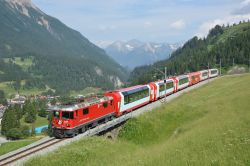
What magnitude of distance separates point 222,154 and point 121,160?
8318mm

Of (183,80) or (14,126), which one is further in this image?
(14,126)

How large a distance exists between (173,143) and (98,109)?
16855 mm

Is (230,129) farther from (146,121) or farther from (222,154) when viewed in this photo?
(146,121)

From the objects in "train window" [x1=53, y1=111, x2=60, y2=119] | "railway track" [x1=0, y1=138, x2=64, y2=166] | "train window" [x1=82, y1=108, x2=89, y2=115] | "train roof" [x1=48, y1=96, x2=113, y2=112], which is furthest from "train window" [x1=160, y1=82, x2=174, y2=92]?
"railway track" [x1=0, y1=138, x2=64, y2=166]

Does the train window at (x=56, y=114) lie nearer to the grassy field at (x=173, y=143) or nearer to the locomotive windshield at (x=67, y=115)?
the locomotive windshield at (x=67, y=115)

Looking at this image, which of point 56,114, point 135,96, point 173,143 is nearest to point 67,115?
point 56,114

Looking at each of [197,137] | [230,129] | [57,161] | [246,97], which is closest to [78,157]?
[57,161]

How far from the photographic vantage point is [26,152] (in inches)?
1366

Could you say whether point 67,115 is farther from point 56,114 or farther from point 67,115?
point 56,114

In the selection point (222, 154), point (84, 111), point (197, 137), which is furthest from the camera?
point (84, 111)

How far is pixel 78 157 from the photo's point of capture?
2988 centimetres

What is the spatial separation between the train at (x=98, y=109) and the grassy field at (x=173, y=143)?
4112mm

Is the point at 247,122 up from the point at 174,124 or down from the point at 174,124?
up

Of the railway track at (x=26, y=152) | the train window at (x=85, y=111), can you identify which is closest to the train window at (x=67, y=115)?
the train window at (x=85, y=111)
